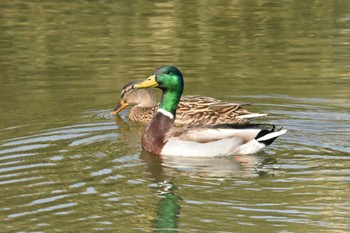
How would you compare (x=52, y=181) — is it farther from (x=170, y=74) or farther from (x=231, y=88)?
(x=231, y=88)

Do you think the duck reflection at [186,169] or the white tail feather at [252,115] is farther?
the white tail feather at [252,115]

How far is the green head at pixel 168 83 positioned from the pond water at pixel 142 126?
697 millimetres

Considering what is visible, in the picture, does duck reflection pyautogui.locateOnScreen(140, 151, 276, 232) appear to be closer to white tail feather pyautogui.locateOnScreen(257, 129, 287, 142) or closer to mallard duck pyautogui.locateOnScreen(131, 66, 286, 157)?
mallard duck pyautogui.locateOnScreen(131, 66, 286, 157)

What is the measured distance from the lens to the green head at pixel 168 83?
1358 cm

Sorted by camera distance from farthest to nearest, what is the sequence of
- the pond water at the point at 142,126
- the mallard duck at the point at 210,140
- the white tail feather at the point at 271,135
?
the mallard duck at the point at 210,140
the white tail feather at the point at 271,135
the pond water at the point at 142,126

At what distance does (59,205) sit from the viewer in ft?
34.8

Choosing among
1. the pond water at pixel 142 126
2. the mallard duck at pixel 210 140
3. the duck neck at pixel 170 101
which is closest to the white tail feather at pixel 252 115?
the pond water at pixel 142 126

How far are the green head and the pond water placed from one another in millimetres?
697

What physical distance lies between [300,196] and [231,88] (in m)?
6.15

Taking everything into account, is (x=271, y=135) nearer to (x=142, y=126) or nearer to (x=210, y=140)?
(x=210, y=140)

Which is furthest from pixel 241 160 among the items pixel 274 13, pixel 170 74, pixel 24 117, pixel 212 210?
pixel 274 13

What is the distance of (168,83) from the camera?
1361 cm

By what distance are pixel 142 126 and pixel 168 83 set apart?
1916 millimetres

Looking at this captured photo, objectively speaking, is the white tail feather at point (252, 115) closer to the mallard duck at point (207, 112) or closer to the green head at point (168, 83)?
the mallard duck at point (207, 112)
